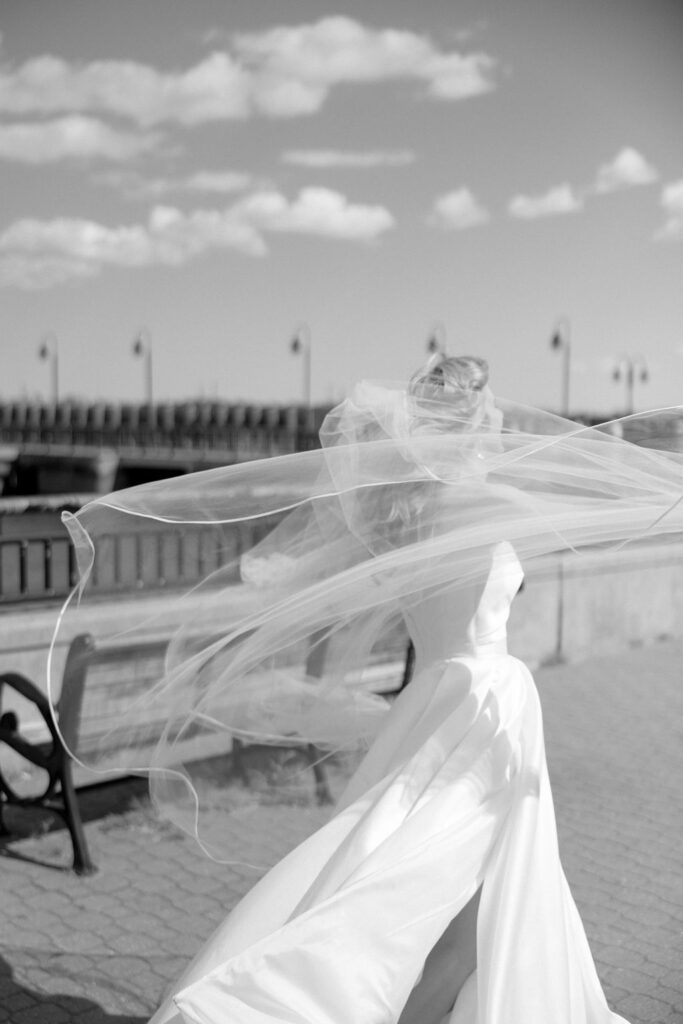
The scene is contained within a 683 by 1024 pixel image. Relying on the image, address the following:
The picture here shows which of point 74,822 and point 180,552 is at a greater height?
point 180,552

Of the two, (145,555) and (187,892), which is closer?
(187,892)

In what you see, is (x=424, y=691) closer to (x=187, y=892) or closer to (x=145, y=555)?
(x=187, y=892)

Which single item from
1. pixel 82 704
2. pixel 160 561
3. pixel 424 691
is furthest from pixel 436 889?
pixel 160 561

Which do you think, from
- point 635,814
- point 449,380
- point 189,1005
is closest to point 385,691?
point 635,814

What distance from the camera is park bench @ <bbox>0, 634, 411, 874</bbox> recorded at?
4.87m

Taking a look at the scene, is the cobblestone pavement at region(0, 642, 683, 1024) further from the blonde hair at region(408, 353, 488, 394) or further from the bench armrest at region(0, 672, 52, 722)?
the blonde hair at region(408, 353, 488, 394)

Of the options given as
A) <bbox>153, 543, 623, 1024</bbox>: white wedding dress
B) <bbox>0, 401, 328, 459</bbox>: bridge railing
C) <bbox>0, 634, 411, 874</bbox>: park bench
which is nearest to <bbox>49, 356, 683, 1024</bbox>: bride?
<bbox>153, 543, 623, 1024</bbox>: white wedding dress

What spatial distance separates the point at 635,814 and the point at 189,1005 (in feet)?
13.2

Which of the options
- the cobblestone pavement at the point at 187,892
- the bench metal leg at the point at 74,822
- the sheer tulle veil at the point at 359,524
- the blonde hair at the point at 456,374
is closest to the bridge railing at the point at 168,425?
the cobblestone pavement at the point at 187,892

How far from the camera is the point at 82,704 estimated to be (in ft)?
16.6

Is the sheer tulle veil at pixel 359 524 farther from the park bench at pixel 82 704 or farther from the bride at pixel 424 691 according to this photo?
the park bench at pixel 82 704

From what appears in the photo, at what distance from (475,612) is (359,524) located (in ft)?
1.82

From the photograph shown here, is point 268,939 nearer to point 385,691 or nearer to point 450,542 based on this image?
point 450,542

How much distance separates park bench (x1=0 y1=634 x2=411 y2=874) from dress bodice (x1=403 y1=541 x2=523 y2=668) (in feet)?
4.14
